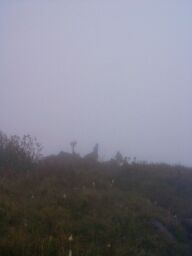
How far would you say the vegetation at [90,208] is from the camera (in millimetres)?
9867

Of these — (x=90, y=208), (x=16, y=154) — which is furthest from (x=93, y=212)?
(x=16, y=154)

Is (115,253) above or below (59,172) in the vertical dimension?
below

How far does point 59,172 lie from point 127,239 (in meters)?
6.31

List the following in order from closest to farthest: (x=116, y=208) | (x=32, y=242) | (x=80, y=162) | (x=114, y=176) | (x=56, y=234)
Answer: (x=32, y=242) → (x=56, y=234) → (x=116, y=208) → (x=114, y=176) → (x=80, y=162)

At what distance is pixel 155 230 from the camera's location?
1202 cm

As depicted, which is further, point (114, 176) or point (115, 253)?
point (114, 176)

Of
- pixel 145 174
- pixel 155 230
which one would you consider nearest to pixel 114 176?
pixel 145 174

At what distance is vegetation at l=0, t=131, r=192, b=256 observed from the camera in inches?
388

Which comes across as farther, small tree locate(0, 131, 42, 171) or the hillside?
small tree locate(0, 131, 42, 171)

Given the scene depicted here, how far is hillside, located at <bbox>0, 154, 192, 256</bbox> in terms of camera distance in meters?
9.79

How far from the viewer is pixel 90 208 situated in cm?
1274

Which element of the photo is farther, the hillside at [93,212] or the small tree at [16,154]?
the small tree at [16,154]

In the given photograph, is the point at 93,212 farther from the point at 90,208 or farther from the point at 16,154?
the point at 16,154

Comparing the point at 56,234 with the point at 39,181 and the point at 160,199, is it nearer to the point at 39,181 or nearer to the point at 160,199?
the point at 39,181
